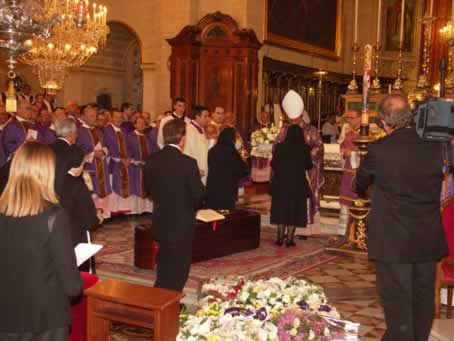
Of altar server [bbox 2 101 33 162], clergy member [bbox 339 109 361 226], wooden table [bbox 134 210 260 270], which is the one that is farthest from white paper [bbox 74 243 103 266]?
altar server [bbox 2 101 33 162]

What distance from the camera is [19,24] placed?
5.13 metres

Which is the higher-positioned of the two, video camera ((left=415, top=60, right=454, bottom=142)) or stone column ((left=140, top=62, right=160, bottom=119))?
stone column ((left=140, top=62, right=160, bottom=119))

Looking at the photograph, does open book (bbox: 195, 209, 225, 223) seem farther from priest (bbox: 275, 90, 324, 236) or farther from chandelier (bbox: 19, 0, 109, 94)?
chandelier (bbox: 19, 0, 109, 94)

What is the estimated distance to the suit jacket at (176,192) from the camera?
17.2ft

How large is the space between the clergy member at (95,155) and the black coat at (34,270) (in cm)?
695

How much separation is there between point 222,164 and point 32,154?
634 cm

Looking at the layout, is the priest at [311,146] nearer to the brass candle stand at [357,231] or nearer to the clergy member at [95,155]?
the brass candle stand at [357,231]

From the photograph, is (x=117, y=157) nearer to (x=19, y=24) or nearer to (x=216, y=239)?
(x=216, y=239)

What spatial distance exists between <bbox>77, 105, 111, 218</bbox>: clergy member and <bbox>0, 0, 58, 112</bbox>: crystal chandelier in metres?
4.52

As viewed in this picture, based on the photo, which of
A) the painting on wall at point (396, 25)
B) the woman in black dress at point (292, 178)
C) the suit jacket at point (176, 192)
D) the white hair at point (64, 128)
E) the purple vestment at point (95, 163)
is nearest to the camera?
the suit jacket at point (176, 192)

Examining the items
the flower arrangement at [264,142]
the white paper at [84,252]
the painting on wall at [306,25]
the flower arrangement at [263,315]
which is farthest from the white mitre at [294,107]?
the painting on wall at [306,25]

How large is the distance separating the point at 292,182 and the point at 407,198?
4652mm

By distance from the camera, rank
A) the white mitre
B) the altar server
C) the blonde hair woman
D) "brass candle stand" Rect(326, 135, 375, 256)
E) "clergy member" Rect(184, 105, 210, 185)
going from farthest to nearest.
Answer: "clergy member" Rect(184, 105, 210, 185)
the altar server
the white mitre
"brass candle stand" Rect(326, 135, 375, 256)
the blonde hair woman

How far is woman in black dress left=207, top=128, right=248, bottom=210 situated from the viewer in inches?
365
